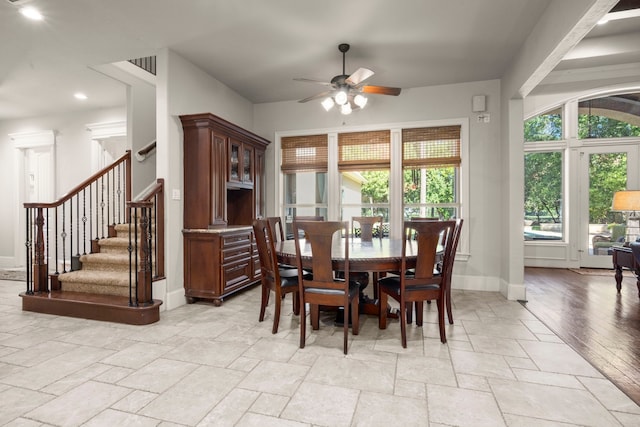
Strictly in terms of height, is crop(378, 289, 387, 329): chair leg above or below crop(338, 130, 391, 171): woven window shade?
below

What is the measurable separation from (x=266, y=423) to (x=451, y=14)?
3.46m

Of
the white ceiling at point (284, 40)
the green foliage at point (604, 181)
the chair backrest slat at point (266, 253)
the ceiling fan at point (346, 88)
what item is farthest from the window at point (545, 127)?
the chair backrest slat at point (266, 253)

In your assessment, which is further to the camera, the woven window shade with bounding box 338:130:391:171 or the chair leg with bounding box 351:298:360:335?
the woven window shade with bounding box 338:130:391:171

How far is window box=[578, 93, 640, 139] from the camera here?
18.6ft

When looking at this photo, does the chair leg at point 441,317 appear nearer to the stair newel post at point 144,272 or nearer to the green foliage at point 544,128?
the stair newel post at point 144,272

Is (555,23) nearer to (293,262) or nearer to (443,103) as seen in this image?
(443,103)

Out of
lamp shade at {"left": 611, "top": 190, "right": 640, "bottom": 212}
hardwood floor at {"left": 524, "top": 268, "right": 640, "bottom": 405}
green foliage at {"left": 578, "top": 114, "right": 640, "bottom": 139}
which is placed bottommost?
hardwood floor at {"left": 524, "top": 268, "right": 640, "bottom": 405}

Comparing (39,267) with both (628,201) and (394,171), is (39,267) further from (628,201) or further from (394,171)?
(628,201)

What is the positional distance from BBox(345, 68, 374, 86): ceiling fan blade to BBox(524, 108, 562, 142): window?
4.58 metres

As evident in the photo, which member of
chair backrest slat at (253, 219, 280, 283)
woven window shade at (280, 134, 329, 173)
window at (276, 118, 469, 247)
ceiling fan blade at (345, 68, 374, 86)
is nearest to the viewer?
chair backrest slat at (253, 219, 280, 283)

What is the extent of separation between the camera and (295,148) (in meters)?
5.27

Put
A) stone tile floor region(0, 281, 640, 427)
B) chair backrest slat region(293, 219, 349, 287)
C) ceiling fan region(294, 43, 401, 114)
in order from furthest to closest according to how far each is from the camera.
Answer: ceiling fan region(294, 43, 401, 114)
chair backrest slat region(293, 219, 349, 287)
stone tile floor region(0, 281, 640, 427)

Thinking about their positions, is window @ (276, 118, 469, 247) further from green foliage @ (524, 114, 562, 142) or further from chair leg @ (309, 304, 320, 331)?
green foliage @ (524, 114, 562, 142)

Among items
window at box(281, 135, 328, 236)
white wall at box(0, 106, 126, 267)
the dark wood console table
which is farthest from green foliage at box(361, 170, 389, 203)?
white wall at box(0, 106, 126, 267)
